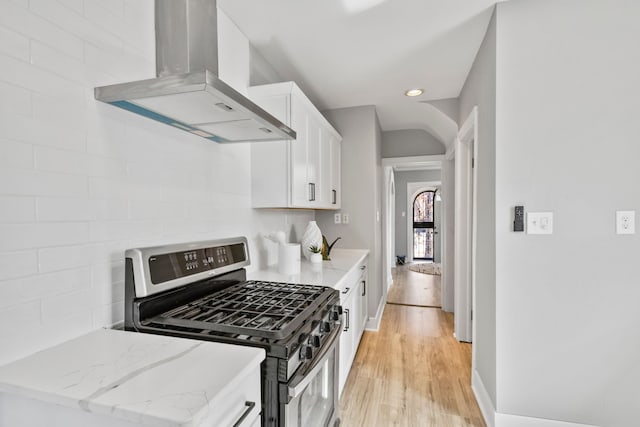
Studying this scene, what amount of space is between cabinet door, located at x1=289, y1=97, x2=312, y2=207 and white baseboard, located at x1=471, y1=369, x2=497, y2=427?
5.64 ft

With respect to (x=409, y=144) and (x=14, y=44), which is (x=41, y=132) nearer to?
(x=14, y=44)

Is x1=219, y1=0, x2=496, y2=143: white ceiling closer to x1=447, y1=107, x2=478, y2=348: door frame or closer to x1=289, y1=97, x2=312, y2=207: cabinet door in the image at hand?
x1=289, y1=97, x2=312, y2=207: cabinet door

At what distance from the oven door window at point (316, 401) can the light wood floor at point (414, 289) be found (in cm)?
323

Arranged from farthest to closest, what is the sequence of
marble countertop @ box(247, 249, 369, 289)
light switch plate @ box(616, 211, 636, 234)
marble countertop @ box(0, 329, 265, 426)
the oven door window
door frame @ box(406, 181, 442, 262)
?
door frame @ box(406, 181, 442, 262) → marble countertop @ box(247, 249, 369, 289) → light switch plate @ box(616, 211, 636, 234) → the oven door window → marble countertop @ box(0, 329, 265, 426)

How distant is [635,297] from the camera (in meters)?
1.62

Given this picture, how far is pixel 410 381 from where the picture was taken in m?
2.38

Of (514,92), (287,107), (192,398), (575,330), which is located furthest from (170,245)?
(575,330)

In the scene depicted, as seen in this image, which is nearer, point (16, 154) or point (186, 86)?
point (16, 154)

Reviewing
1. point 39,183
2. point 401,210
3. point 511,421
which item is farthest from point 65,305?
point 401,210

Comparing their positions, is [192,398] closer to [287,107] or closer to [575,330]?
[287,107]

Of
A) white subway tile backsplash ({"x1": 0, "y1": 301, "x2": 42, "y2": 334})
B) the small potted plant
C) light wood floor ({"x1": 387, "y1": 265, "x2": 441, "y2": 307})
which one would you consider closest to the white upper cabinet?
the small potted plant

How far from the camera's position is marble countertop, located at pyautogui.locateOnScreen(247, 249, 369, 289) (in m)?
1.87

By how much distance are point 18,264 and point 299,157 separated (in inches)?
61.0

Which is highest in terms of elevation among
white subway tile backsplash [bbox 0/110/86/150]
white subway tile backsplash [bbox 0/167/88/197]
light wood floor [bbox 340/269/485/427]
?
white subway tile backsplash [bbox 0/110/86/150]
